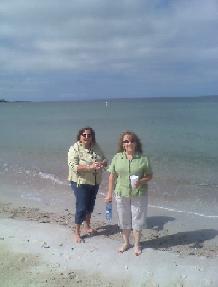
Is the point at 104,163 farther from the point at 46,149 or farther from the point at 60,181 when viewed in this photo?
the point at 46,149

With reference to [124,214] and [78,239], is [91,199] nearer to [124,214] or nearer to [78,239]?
[78,239]

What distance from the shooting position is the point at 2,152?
77.3 ft

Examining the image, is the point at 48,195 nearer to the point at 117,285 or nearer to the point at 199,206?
the point at 199,206

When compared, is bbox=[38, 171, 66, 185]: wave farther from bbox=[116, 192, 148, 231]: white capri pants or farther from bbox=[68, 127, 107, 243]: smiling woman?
bbox=[116, 192, 148, 231]: white capri pants

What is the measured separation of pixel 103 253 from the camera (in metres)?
6.63

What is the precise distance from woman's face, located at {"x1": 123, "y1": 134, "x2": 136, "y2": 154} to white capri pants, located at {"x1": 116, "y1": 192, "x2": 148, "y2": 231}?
2.32ft

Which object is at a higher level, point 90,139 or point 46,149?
point 90,139

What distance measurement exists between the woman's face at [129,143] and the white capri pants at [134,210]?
2.32 ft

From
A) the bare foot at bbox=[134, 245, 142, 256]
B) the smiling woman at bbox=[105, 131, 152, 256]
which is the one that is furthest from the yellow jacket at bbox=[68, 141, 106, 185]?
the bare foot at bbox=[134, 245, 142, 256]

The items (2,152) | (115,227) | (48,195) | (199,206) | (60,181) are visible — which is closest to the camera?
(115,227)

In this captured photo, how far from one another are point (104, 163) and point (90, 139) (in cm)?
44

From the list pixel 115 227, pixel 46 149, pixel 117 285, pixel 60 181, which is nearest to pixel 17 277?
pixel 117 285

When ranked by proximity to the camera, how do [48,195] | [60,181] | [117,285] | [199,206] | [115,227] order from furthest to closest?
[60,181]
[48,195]
[199,206]
[115,227]
[117,285]

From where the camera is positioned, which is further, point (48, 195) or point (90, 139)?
point (48, 195)
